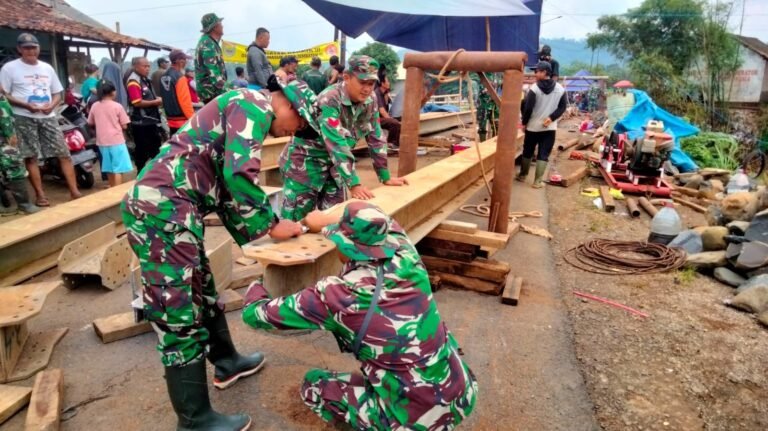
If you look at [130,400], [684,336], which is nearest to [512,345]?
[684,336]

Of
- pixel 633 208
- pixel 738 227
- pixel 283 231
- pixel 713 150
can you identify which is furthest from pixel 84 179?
pixel 713 150

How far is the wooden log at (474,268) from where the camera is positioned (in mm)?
4379

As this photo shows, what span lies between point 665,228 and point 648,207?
1.73 meters

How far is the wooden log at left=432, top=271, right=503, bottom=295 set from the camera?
172 inches

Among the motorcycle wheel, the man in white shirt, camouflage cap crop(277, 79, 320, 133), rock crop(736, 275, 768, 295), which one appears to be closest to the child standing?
the man in white shirt

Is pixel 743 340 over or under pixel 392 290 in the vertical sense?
under

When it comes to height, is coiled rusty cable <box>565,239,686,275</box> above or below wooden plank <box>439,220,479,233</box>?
below

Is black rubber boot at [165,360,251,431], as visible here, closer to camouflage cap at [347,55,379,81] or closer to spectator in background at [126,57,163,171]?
camouflage cap at [347,55,379,81]

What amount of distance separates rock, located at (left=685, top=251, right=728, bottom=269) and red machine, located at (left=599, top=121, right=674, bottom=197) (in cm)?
339

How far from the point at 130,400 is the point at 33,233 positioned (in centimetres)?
199

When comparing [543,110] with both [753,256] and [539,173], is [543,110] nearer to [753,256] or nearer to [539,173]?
[539,173]

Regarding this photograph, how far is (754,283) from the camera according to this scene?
4441 millimetres

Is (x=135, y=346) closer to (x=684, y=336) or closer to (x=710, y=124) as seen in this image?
(x=684, y=336)

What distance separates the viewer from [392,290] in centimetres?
208
